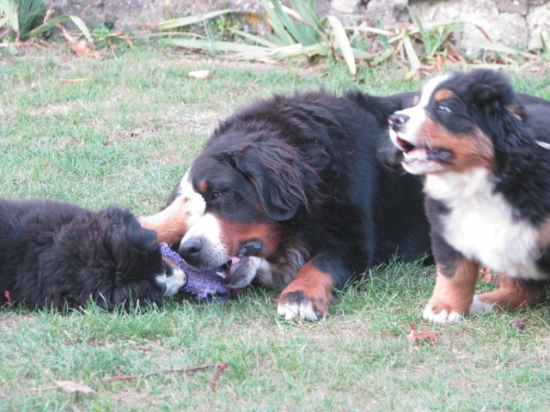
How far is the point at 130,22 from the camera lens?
8.90 metres

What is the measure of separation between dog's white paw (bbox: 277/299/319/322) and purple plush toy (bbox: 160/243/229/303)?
390mm

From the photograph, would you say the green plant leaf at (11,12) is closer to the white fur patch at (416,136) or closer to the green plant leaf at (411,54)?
the green plant leaf at (411,54)

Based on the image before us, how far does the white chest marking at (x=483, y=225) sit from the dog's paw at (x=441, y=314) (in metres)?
0.30

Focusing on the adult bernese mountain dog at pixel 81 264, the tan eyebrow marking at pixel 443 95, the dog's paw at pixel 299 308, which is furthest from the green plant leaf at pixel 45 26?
the tan eyebrow marking at pixel 443 95

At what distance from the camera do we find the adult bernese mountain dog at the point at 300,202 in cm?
410

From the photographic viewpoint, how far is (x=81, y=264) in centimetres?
370

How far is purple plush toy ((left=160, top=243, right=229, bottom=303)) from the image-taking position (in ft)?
13.4

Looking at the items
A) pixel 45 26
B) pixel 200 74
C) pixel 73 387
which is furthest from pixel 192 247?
pixel 45 26

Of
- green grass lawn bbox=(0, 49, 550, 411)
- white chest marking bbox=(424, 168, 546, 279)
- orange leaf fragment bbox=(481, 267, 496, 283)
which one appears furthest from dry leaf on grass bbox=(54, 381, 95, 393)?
orange leaf fragment bbox=(481, 267, 496, 283)

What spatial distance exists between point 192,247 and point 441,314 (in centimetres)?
128

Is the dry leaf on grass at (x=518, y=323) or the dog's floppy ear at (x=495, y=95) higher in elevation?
the dog's floppy ear at (x=495, y=95)

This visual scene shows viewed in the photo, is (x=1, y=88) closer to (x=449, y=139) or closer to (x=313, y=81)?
(x=313, y=81)

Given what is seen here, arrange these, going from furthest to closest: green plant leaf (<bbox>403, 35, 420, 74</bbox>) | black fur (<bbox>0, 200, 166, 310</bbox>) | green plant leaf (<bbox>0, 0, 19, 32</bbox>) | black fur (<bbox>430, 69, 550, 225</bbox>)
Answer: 1. green plant leaf (<bbox>0, 0, 19, 32</bbox>)
2. green plant leaf (<bbox>403, 35, 420, 74</bbox>)
3. black fur (<bbox>0, 200, 166, 310</bbox>)
4. black fur (<bbox>430, 69, 550, 225</bbox>)

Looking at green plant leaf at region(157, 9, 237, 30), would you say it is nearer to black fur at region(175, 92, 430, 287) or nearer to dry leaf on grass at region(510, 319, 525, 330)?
black fur at region(175, 92, 430, 287)
